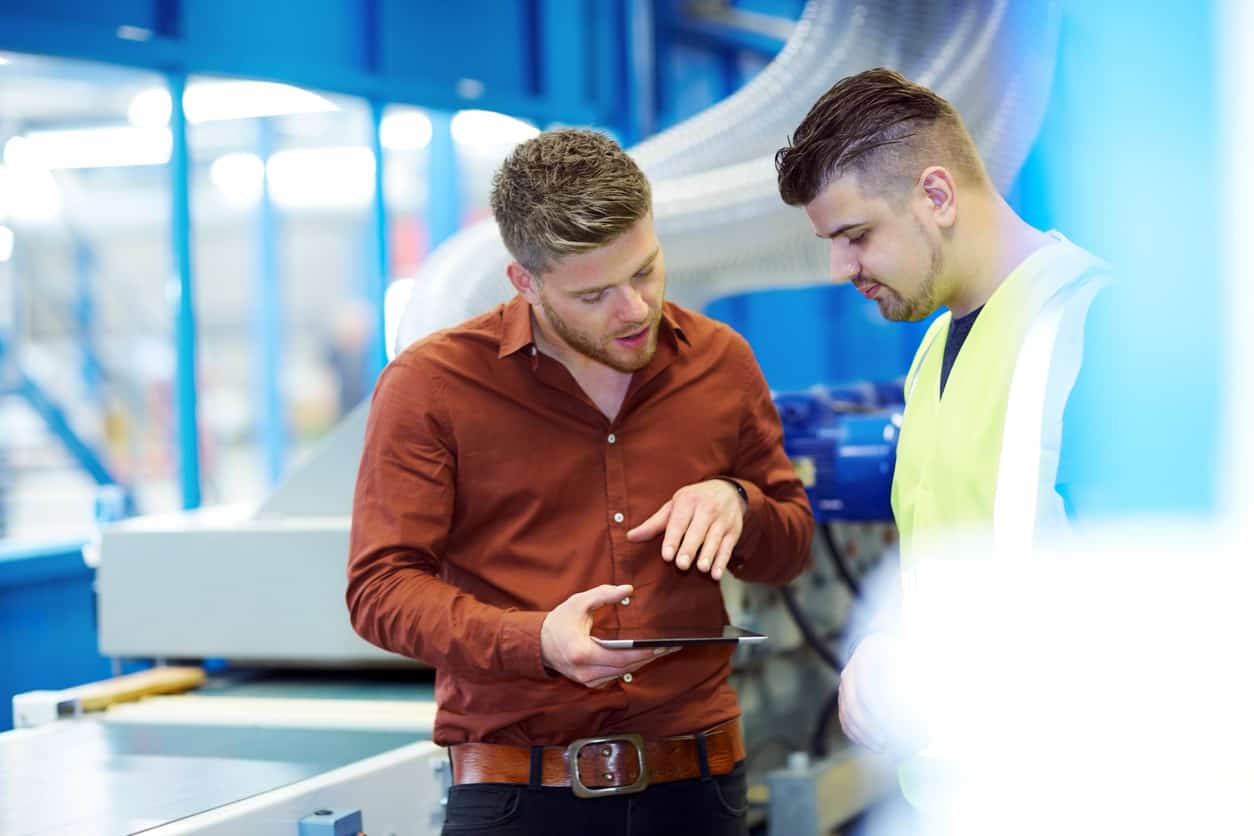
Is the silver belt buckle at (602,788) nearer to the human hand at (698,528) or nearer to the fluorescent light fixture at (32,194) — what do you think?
the human hand at (698,528)

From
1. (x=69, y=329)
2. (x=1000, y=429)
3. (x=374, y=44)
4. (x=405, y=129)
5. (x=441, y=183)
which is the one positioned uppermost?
(x=405, y=129)

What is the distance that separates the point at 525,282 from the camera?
1.70 metres

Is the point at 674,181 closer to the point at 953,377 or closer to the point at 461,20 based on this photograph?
the point at 953,377

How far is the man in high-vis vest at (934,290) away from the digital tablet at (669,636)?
0.18 metres

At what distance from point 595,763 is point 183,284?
2.43m

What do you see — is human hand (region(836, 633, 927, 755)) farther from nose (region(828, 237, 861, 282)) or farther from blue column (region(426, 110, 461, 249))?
blue column (region(426, 110, 461, 249))

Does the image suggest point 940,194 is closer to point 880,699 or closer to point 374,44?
point 880,699

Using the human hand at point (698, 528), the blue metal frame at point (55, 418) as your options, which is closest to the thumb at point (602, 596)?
the human hand at point (698, 528)

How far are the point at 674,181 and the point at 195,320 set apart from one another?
1.59 metres

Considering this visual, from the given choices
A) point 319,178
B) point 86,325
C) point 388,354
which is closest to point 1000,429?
point 388,354

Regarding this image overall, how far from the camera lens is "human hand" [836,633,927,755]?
126 cm

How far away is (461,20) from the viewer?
15.6 feet

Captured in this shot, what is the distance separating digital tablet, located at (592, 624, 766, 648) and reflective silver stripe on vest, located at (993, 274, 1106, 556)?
40cm

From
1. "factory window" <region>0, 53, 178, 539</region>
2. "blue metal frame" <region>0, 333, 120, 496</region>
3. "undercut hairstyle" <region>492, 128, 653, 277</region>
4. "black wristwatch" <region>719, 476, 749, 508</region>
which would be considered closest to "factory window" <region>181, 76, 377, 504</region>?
"factory window" <region>0, 53, 178, 539</region>
